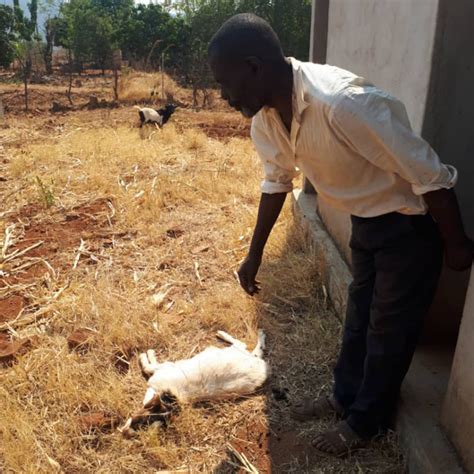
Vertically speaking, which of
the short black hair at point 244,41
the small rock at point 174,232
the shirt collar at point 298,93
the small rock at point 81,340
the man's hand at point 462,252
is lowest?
the small rock at point 81,340

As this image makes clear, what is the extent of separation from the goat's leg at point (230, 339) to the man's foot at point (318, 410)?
655mm

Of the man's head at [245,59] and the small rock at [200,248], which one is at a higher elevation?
the man's head at [245,59]

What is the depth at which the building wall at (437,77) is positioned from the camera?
6.55 feet

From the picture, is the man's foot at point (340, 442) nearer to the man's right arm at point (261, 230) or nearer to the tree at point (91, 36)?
the man's right arm at point (261, 230)

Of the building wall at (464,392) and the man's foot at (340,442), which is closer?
the building wall at (464,392)

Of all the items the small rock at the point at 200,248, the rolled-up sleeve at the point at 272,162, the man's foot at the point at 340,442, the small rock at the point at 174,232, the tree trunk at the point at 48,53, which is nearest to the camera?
the rolled-up sleeve at the point at 272,162

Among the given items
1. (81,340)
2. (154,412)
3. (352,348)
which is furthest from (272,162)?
(81,340)

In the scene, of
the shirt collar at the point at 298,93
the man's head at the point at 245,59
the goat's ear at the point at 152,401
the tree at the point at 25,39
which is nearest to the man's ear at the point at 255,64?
the man's head at the point at 245,59

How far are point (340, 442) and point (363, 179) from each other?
47.1 inches

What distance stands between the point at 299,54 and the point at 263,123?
16233 mm

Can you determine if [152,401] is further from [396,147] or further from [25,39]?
[25,39]

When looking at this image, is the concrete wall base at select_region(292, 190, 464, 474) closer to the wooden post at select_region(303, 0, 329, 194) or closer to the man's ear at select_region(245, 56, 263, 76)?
the man's ear at select_region(245, 56, 263, 76)

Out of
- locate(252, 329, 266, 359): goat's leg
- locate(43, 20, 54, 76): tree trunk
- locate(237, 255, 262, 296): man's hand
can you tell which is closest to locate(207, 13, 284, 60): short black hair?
locate(237, 255, 262, 296): man's hand

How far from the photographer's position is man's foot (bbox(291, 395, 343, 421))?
244 centimetres
